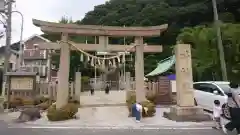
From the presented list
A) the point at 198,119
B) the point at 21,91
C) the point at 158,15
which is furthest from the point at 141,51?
the point at 158,15

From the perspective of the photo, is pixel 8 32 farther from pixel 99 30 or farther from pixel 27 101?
pixel 99 30

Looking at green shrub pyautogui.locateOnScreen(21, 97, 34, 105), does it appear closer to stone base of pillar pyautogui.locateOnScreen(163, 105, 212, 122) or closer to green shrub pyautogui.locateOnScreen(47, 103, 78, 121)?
green shrub pyautogui.locateOnScreen(47, 103, 78, 121)

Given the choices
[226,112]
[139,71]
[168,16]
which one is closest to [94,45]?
[139,71]

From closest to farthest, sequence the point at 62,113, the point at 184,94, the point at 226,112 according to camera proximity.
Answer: the point at 226,112 < the point at 184,94 < the point at 62,113

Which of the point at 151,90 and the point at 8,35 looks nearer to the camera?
the point at 151,90

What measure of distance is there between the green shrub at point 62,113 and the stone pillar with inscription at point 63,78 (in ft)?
1.20

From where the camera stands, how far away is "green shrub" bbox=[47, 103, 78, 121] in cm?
1352

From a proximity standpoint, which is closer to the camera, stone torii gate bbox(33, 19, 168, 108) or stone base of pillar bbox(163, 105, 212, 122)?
stone base of pillar bbox(163, 105, 212, 122)

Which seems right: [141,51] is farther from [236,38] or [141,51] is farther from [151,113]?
[236,38]

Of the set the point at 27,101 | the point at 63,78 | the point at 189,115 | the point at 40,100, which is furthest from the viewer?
the point at 40,100

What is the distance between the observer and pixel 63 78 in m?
14.3

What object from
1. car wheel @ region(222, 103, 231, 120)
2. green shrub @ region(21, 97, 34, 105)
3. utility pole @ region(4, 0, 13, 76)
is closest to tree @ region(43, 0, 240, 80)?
utility pole @ region(4, 0, 13, 76)

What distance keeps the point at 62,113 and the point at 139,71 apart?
194 inches

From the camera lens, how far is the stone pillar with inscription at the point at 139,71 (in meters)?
15.0
